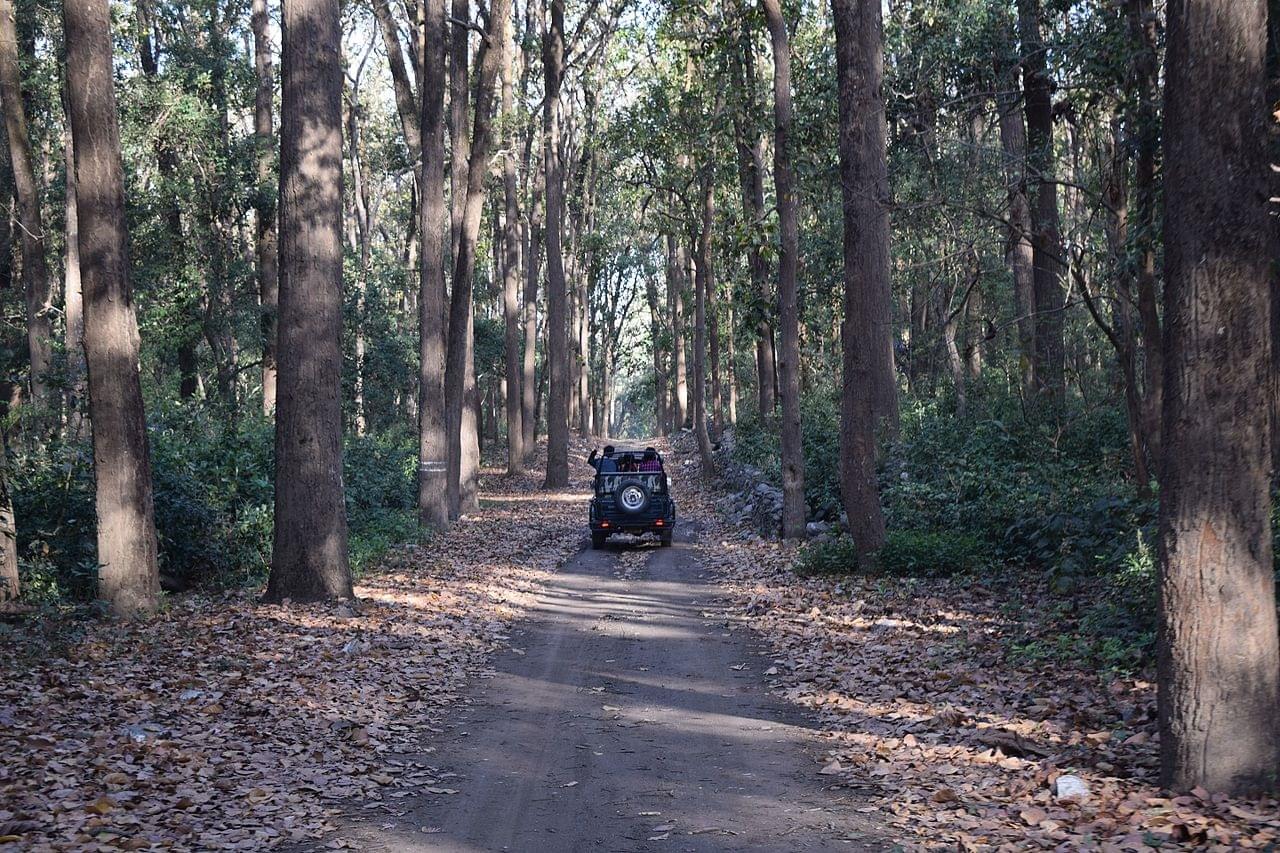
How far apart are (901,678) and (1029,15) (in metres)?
12.8

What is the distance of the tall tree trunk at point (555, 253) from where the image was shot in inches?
1159

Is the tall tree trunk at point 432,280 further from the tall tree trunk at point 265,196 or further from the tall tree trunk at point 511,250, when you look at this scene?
the tall tree trunk at point 511,250

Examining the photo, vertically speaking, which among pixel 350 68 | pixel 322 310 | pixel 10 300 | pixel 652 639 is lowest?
pixel 652 639

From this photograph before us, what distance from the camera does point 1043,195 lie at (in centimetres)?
2066

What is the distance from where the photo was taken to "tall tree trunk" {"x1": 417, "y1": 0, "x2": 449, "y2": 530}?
Answer: 20703 millimetres

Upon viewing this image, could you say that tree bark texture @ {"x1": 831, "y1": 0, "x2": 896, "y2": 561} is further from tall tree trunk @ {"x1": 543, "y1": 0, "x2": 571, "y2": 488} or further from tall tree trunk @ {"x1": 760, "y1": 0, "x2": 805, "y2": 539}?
tall tree trunk @ {"x1": 543, "y1": 0, "x2": 571, "y2": 488}

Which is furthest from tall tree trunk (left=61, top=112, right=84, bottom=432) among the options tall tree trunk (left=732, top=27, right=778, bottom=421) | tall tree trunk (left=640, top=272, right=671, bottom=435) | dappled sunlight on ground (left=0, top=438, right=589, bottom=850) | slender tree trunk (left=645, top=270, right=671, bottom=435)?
tall tree trunk (left=640, top=272, right=671, bottom=435)

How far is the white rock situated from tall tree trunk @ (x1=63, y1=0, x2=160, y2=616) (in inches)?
394

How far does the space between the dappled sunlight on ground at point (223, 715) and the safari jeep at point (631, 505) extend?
764cm

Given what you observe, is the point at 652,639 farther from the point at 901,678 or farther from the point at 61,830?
the point at 61,830

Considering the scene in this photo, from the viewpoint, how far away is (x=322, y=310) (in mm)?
12719

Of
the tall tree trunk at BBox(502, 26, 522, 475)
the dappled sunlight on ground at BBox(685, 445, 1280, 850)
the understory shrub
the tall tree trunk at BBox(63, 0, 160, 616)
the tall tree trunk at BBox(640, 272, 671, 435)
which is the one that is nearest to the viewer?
the dappled sunlight on ground at BBox(685, 445, 1280, 850)

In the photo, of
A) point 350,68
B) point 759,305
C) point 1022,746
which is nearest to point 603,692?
point 1022,746

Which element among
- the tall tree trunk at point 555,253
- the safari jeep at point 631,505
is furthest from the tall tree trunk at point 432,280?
the tall tree trunk at point 555,253
